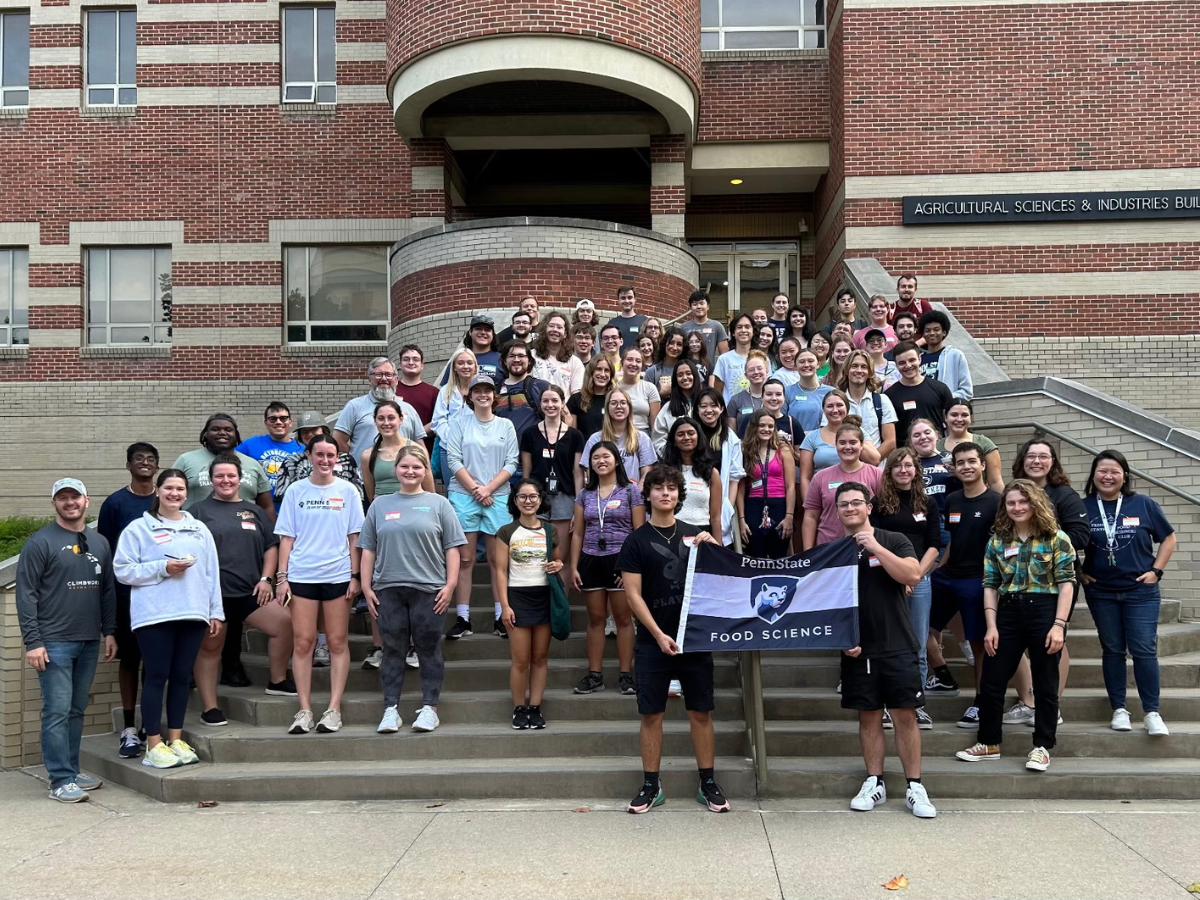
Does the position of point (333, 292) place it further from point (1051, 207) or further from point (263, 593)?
point (1051, 207)

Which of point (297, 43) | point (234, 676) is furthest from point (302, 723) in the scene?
point (297, 43)

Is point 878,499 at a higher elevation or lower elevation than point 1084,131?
lower

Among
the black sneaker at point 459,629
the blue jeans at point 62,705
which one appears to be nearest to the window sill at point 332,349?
the black sneaker at point 459,629

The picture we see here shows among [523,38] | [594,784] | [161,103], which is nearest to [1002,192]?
[523,38]

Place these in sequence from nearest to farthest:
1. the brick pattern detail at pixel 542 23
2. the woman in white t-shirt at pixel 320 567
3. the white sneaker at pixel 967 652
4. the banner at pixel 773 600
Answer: the banner at pixel 773 600 < the woman in white t-shirt at pixel 320 567 < the white sneaker at pixel 967 652 < the brick pattern detail at pixel 542 23

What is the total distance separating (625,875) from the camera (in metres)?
5.16

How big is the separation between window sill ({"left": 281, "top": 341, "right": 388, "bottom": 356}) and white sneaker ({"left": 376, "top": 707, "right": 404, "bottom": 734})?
36.5ft

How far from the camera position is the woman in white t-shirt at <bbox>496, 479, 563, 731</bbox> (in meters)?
7.00

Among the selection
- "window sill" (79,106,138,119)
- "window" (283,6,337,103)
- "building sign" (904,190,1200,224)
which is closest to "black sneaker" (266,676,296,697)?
"building sign" (904,190,1200,224)

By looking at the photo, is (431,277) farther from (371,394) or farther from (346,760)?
Answer: (346,760)

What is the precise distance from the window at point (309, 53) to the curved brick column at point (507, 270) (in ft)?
14.6

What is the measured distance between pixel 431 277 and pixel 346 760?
9202 mm

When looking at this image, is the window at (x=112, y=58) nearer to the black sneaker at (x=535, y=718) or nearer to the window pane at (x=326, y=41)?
the window pane at (x=326, y=41)

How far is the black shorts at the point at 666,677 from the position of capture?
6.11 m
